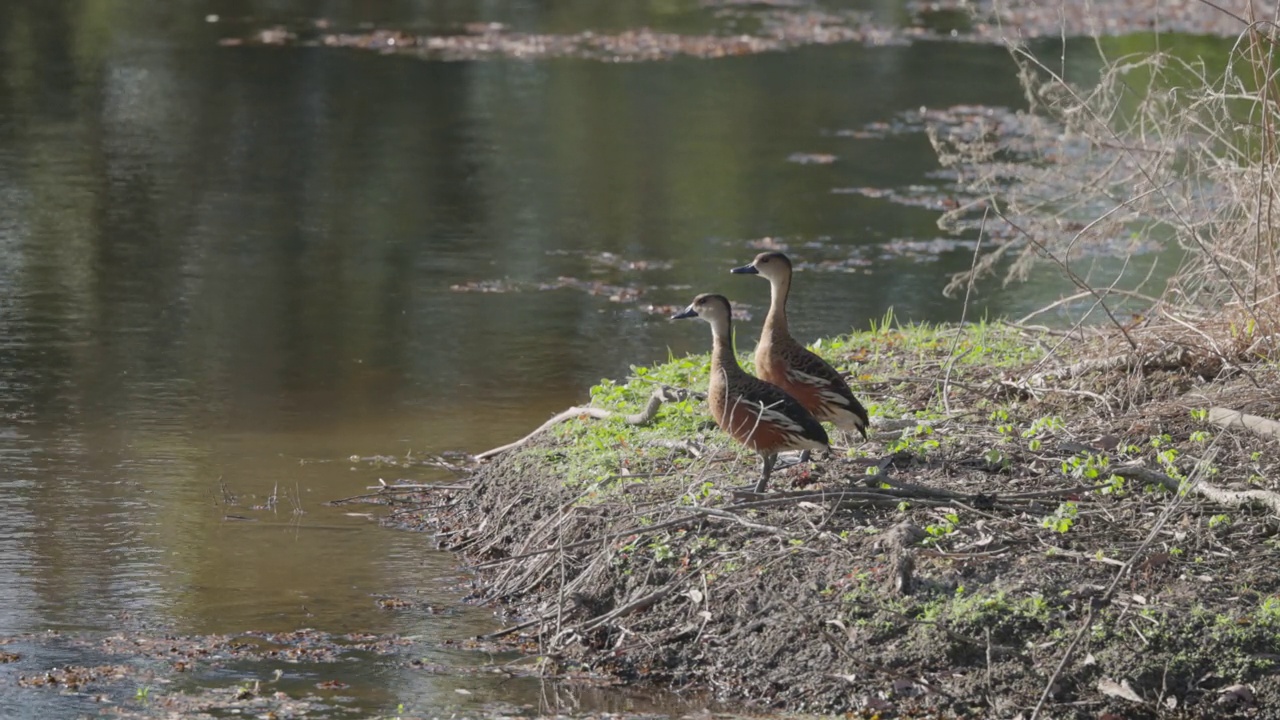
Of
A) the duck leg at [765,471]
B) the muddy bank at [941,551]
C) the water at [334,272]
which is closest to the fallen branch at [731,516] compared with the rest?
the muddy bank at [941,551]

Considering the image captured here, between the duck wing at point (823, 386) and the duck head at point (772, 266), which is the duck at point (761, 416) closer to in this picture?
the duck wing at point (823, 386)

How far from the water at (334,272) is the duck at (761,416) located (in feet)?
4.22

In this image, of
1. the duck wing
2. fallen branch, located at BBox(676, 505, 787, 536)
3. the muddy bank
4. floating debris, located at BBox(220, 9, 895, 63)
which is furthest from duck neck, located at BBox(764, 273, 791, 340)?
floating debris, located at BBox(220, 9, 895, 63)

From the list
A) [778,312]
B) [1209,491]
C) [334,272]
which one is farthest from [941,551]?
[334,272]

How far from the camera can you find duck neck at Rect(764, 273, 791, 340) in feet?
24.8

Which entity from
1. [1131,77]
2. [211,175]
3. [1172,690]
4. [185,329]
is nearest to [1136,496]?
[1172,690]

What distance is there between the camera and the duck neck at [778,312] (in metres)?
7.55

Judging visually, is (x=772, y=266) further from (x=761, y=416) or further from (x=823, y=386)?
(x=761, y=416)

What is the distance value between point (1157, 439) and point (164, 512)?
15.2 ft

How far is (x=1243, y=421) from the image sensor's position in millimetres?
7453

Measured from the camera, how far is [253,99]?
20.5 metres

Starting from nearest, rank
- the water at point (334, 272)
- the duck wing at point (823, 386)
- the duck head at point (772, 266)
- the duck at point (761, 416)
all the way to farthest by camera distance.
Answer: the duck at point (761, 416) < the duck wing at point (823, 386) < the water at point (334, 272) < the duck head at point (772, 266)

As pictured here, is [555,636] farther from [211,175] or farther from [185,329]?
[211,175]

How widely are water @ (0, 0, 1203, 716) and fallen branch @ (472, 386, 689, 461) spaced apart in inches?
22.2
